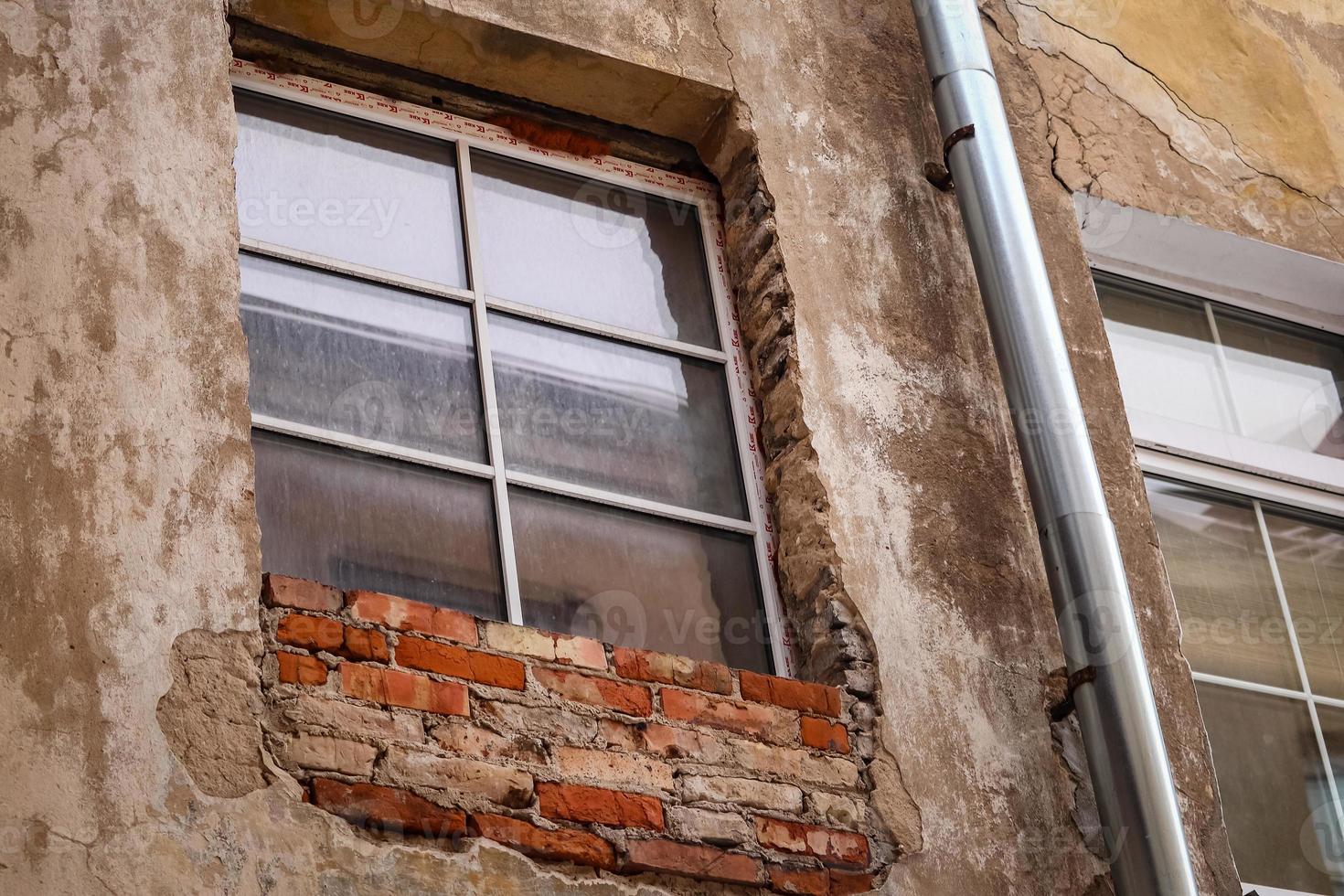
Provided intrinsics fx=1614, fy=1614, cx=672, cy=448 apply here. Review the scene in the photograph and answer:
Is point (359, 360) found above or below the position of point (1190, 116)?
below

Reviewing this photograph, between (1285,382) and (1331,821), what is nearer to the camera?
(1331,821)

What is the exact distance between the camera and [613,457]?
3510 millimetres

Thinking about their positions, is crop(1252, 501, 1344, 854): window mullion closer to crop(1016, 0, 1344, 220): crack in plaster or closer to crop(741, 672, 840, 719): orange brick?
crop(1016, 0, 1344, 220): crack in plaster

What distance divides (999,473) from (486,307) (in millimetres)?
1216

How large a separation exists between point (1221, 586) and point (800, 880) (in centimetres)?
179

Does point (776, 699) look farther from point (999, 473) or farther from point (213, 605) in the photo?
point (213, 605)

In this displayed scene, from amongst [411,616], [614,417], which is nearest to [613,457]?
[614,417]

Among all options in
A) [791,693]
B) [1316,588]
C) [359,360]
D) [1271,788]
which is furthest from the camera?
[1316,588]

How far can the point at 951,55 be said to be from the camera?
13.1 ft

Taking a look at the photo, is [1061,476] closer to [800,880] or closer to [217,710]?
[800,880]

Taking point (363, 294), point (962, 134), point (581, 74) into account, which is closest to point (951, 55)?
point (962, 134)

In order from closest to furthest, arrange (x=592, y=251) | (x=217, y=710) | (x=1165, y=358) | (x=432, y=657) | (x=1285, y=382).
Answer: (x=217, y=710) → (x=432, y=657) → (x=592, y=251) → (x=1165, y=358) → (x=1285, y=382)

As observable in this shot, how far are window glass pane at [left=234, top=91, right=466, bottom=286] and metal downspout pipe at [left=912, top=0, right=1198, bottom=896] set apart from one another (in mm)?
1228

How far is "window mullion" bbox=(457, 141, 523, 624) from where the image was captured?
320cm
